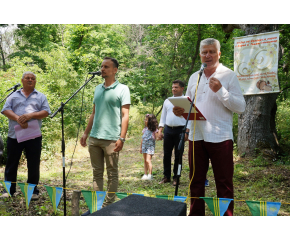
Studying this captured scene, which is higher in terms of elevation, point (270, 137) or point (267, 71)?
point (267, 71)

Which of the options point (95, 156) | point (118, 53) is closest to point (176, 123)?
point (95, 156)

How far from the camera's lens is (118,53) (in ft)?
62.3

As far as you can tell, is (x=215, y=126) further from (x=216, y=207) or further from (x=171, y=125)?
(x=171, y=125)

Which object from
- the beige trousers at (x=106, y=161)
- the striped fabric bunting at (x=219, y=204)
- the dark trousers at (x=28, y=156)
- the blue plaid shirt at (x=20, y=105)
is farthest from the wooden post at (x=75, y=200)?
the blue plaid shirt at (x=20, y=105)

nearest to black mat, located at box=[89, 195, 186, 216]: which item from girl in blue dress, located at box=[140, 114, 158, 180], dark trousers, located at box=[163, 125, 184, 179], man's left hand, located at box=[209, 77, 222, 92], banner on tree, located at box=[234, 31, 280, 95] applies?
man's left hand, located at box=[209, 77, 222, 92]

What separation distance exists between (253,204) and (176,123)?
260 centimetres

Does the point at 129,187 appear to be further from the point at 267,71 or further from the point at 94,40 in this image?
the point at 94,40

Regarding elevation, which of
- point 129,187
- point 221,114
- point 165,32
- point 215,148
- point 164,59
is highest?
point 165,32

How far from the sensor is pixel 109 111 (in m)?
3.29

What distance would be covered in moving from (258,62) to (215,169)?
4.42 meters

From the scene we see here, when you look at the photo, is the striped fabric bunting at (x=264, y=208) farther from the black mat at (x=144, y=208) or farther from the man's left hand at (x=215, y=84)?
the man's left hand at (x=215, y=84)

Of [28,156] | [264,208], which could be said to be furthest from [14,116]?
[264,208]

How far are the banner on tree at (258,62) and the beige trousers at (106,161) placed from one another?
418 cm

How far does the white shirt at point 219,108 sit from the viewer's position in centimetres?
240
